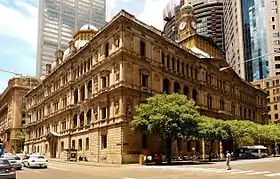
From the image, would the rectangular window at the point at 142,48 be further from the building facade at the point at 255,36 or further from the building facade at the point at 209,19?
the building facade at the point at 209,19

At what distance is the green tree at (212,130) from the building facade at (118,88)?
6626 mm

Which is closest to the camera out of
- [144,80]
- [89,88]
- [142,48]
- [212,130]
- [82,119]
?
[212,130]

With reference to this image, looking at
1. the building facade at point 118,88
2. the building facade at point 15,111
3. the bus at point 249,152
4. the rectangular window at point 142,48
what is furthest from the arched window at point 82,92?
the building facade at point 15,111

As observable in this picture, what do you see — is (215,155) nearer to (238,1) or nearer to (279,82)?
(279,82)

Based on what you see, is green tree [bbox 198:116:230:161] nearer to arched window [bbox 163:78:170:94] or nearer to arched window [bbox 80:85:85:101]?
arched window [bbox 163:78:170:94]

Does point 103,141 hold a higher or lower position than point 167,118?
lower

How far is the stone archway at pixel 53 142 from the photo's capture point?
66.0m

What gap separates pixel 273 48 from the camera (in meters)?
119

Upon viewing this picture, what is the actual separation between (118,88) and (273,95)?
3276 inches

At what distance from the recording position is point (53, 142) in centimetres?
6750

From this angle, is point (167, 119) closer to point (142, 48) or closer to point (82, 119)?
point (142, 48)

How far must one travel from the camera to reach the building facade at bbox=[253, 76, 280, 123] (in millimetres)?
113250

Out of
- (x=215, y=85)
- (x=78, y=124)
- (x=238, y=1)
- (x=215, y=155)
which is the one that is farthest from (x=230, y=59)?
(x=78, y=124)

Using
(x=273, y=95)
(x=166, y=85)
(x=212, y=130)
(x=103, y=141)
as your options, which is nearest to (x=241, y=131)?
(x=212, y=130)
